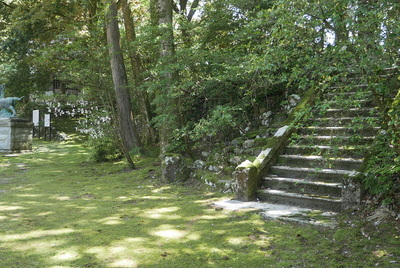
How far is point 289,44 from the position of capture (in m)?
4.95

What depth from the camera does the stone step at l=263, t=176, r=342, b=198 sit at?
559cm

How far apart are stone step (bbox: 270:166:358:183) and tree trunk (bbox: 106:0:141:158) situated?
6.04 metres

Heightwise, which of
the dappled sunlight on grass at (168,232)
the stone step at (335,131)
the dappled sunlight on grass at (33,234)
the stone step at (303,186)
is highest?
the stone step at (335,131)

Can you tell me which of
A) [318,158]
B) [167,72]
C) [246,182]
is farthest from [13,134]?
[318,158]

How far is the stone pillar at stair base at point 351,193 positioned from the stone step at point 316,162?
0.50 metres

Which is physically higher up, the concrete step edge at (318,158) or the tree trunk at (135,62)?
the tree trunk at (135,62)

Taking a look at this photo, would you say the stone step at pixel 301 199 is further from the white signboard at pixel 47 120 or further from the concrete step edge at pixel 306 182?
the white signboard at pixel 47 120

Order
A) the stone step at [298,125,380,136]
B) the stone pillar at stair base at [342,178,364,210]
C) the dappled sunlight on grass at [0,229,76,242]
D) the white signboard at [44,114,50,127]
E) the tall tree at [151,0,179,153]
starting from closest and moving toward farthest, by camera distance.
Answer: the dappled sunlight on grass at [0,229,76,242], the stone pillar at stair base at [342,178,364,210], the stone step at [298,125,380,136], the tall tree at [151,0,179,153], the white signboard at [44,114,50,127]

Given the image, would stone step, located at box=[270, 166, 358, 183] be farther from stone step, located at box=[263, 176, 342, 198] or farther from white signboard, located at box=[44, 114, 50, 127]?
white signboard, located at box=[44, 114, 50, 127]

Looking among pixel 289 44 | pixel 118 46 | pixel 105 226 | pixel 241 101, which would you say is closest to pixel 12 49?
pixel 118 46

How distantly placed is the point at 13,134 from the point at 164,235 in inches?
482

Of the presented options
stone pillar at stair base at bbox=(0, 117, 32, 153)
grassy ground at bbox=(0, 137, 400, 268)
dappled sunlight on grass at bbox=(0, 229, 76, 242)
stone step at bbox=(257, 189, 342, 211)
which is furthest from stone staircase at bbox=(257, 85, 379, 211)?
stone pillar at stair base at bbox=(0, 117, 32, 153)

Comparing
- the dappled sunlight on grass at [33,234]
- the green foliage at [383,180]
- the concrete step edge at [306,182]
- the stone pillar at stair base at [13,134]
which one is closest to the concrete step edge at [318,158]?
the concrete step edge at [306,182]

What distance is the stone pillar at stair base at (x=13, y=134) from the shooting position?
14242mm
